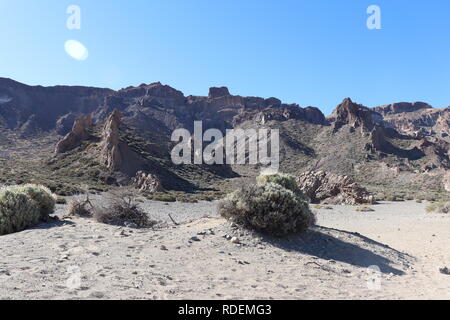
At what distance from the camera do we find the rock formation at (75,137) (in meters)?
47.5

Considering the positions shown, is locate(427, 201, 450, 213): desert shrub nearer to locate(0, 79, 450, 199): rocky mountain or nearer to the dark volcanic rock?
locate(0, 79, 450, 199): rocky mountain

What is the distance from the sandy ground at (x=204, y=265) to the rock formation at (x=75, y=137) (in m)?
42.8

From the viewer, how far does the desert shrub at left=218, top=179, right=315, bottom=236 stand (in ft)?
25.3

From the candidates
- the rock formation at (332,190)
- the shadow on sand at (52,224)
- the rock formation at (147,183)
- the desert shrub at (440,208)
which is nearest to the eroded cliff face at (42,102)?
the rock formation at (147,183)

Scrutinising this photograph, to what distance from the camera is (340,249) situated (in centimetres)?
788

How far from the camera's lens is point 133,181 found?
35531 millimetres

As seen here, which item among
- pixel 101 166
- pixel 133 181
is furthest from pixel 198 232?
pixel 101 166

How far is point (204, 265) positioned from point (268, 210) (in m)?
2.46

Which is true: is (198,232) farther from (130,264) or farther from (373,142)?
(373,142)

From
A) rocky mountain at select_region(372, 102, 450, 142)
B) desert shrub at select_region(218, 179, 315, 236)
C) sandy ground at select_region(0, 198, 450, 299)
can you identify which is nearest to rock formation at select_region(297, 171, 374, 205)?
sandy ground at select_region(0, 198, 450, 299)

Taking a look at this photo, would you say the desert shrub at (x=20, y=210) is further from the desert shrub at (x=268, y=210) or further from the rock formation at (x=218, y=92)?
the rock formation at (x=218, y=92)

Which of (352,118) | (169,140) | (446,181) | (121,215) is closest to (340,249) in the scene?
(121,215)

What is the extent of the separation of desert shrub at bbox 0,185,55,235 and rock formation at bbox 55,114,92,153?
41.8 metres

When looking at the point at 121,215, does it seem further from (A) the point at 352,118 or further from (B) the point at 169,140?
(A) the point at 352,118
